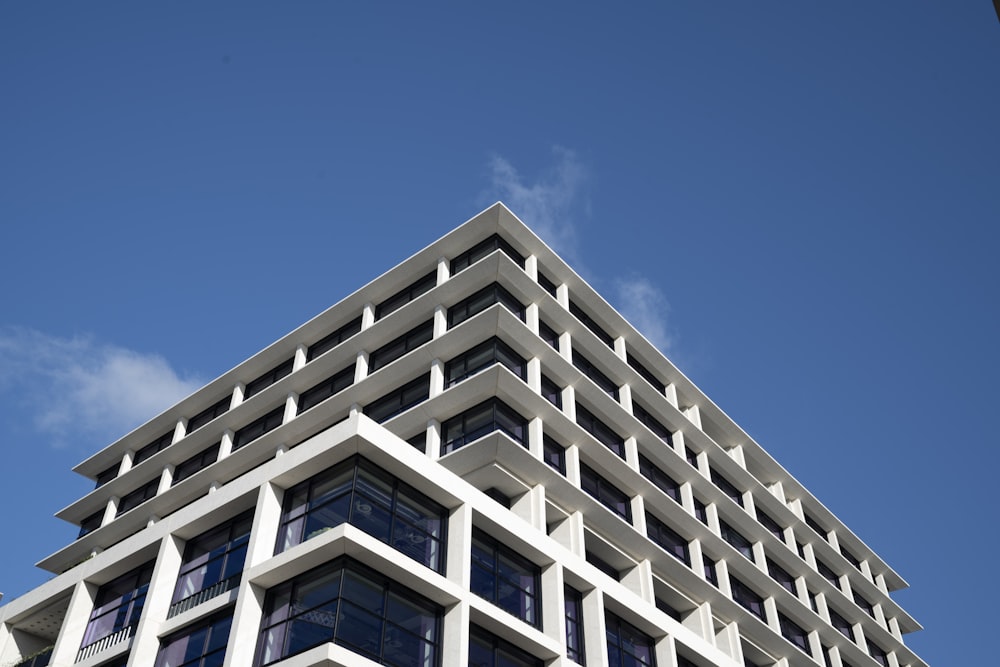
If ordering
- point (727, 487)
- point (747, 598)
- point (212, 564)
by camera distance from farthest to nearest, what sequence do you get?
point (727, 487), point (747, 598), point (212, 564)

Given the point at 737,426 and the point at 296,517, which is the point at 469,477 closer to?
the point at 296,517

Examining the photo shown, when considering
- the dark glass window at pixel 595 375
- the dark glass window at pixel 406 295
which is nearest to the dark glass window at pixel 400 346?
the dark glass window at pixel 406 295

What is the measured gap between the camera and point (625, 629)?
36.2 metres

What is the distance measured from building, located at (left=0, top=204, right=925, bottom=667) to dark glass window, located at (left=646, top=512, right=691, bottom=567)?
0.12 meters

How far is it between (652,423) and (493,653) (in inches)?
885

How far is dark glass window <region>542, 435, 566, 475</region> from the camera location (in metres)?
39.9

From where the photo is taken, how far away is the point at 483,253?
45281 mm

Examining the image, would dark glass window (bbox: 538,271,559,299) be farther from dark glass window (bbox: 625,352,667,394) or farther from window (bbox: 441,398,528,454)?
window (bbox: 441,398,528,454)

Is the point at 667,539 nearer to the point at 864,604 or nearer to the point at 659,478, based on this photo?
the point at 659,478

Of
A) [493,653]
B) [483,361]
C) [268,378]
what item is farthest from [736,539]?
[268,378]

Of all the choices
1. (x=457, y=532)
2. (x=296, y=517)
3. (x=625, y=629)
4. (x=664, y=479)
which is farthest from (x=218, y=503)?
(x=664, y=479)

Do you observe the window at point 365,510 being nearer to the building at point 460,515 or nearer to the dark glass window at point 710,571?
the building at point 460,515

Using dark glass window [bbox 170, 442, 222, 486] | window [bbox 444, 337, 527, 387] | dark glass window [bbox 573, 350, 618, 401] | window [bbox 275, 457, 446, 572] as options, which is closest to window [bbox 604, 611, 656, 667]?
window [bbox 275, 457, 446, 572]

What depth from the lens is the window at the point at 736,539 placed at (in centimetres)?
5045
